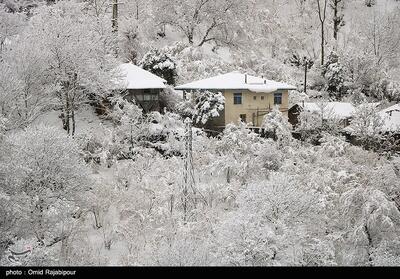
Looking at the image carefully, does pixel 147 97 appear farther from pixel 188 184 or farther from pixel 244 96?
pixel 188 184

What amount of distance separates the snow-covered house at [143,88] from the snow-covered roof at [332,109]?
36.2ft

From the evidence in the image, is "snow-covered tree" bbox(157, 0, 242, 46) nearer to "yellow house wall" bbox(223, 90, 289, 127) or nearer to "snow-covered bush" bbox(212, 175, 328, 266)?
"yellow house wall" bbox(223, 90, 289, 127)

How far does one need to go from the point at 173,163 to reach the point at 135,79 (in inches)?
392

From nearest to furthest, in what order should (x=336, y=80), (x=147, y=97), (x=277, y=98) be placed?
(x=147, y=97), (x=277, y=98), (x=336, y=80)

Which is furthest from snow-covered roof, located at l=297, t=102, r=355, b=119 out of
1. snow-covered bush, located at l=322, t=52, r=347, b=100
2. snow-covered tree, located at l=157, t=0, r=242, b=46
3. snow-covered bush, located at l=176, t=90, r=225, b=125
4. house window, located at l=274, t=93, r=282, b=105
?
snow-covered tree, located at l=157, t=0, r=242, b=46

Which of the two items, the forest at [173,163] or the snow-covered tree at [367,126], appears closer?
the forest at [173,163]

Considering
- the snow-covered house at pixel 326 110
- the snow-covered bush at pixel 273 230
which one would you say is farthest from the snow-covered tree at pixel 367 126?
the snow-covered bush at pixel 273 230

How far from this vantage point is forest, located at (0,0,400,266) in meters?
15.4

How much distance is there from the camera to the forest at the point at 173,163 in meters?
15.4

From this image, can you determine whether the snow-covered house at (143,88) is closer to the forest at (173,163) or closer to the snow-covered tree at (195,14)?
the forest at (173,163)

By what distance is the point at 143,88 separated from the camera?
3020cm

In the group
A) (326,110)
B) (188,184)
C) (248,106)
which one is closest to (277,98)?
(248,106)

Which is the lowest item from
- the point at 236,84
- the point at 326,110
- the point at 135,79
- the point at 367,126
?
the point at 367,126

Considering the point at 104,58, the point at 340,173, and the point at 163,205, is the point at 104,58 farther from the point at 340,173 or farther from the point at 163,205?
the point at 340,173
